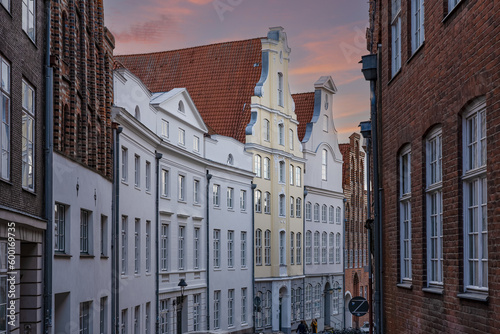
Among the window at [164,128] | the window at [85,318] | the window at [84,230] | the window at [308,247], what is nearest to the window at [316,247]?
the window at [308,247]

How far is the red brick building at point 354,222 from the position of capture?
63200mm

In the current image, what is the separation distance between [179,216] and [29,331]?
19.4 meters

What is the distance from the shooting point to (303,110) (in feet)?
193

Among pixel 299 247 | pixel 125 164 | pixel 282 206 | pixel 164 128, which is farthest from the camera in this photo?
pixel 299 247

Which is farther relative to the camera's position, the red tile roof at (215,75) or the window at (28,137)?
the red tile roof at (215,75)

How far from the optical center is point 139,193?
1176 inches

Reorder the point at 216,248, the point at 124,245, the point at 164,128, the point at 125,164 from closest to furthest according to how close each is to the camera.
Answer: the point at 124,245 < the point at 125,164 < the point at 164,128 < the point at 216,248

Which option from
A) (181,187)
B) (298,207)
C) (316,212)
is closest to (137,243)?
(181,187)

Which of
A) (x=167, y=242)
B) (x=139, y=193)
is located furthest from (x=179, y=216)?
(x=139, y=193)

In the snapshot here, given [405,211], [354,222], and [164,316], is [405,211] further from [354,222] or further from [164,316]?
[354,222]

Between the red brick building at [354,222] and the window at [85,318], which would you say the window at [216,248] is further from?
the red brick building at [354,222]

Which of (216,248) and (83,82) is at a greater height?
(83,82)

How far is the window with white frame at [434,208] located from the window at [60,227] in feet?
34.7

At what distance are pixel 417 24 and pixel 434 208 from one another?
9.34 feet
